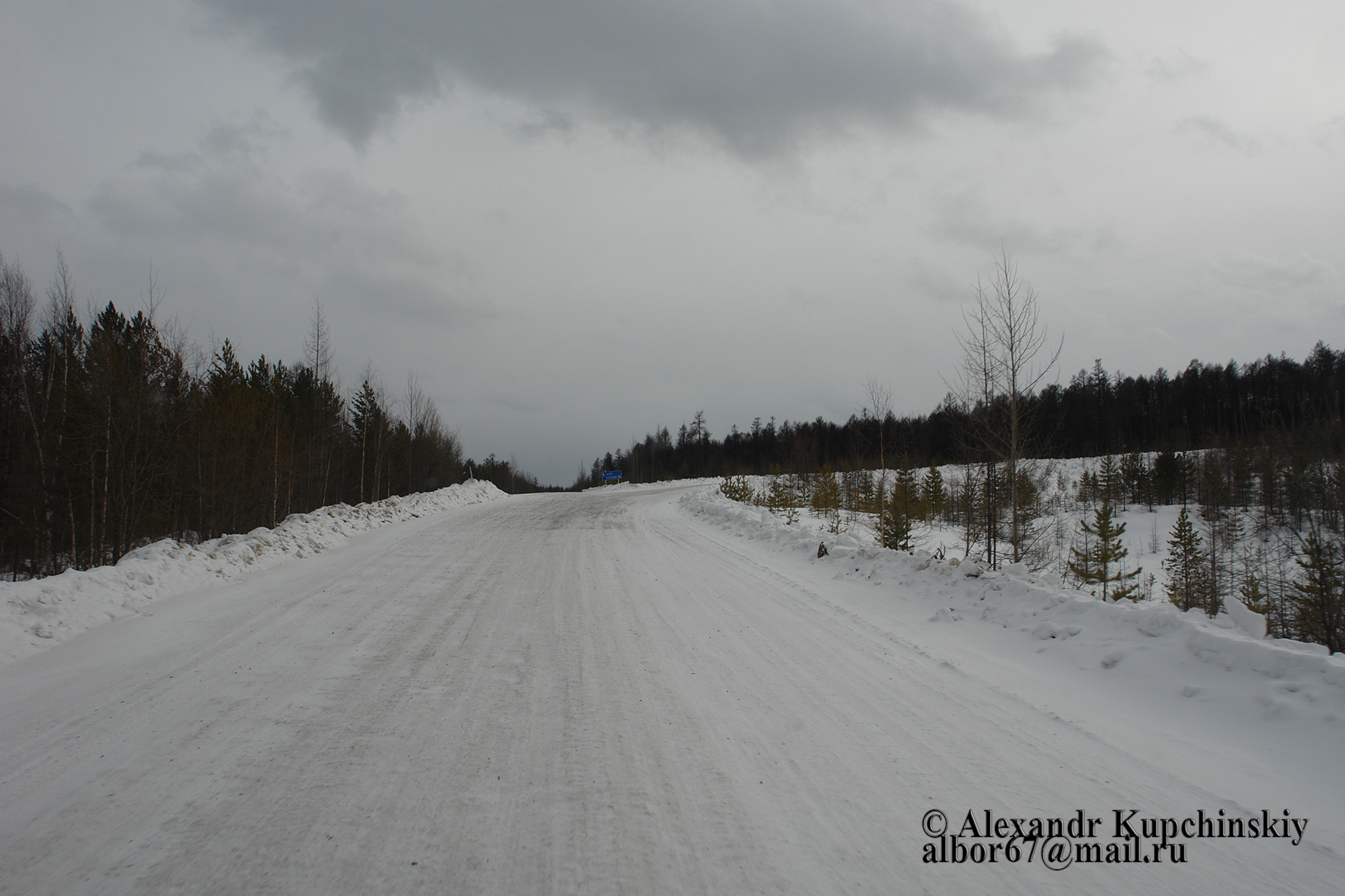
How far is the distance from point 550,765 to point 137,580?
773 centimetres

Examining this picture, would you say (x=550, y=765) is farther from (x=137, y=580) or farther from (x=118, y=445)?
(x=118, y=445)

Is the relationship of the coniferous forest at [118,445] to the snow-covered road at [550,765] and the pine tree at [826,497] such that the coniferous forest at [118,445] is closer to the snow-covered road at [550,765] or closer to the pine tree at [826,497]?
the snow-covered road at [550,765]

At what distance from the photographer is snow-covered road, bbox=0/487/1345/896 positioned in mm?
2473

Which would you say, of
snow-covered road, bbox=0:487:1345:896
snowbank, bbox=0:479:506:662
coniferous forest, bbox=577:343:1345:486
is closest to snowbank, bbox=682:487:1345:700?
snow-covered road, bbox=0:487:1345:896

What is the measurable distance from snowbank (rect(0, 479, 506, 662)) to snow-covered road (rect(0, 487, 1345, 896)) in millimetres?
379

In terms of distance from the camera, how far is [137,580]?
24.1ft

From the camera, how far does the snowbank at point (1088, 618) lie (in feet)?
14.5

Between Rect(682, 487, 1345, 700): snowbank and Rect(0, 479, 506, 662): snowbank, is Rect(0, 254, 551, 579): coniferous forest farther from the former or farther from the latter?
Rect(682, 487, 1345, 700): snowbank

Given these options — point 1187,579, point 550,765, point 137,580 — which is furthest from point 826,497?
point 550,765

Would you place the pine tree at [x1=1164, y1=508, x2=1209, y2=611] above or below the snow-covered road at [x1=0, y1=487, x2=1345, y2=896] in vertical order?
below

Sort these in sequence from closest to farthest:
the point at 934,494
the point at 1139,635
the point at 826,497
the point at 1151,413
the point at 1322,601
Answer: the point at 1139,635, the point at 1322,601, the point at 826,497, the point at 934,494, the point at 1151,413

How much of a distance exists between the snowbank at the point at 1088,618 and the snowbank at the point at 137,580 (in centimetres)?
1027

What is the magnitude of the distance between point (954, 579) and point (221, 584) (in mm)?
11138

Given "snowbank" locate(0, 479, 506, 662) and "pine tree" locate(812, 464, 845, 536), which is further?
"pine tree" locate(812, 464, 845, 536)
